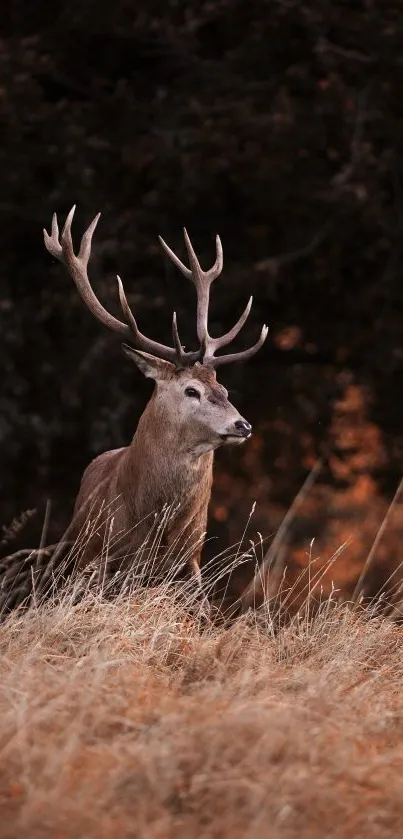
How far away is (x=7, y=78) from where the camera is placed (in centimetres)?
1128

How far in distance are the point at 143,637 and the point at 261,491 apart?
6.70 metres

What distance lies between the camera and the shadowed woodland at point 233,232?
1126cm

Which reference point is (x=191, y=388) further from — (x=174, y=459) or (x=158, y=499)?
(x=158, y=499)

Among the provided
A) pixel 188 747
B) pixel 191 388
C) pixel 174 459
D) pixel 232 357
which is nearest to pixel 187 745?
pixel 188 747

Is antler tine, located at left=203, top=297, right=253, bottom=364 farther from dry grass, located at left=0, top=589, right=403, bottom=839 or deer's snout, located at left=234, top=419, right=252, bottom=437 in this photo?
dry grass, located at left=0, top=589, right=403, bottom=839

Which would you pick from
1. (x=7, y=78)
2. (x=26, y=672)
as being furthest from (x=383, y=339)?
(x=26, y=672)

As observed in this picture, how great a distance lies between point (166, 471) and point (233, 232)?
17.4 ft

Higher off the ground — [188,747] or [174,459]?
[188,747]

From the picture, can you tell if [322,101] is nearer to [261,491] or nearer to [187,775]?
[261,491]

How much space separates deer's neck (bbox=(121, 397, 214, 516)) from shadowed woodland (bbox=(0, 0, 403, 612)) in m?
4.20

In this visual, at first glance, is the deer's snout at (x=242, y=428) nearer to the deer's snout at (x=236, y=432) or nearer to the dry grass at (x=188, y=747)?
the deer's snout at (x=236, y=432)

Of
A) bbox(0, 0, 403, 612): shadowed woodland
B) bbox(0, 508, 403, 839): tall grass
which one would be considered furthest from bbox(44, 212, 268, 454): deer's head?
bbox(0, 0, 403, 612): shadowed woodland

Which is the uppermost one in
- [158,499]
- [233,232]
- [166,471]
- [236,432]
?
[236,432]

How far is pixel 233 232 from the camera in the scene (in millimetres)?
11766
